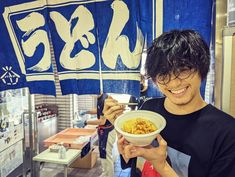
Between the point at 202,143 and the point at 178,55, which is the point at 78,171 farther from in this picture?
the point at 178,55

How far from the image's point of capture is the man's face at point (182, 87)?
1.19 meters

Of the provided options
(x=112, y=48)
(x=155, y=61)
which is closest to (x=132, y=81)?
(x=112, y=48)

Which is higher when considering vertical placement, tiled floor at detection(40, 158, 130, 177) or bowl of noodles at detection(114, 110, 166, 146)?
bowl of noodles at detection(114, 110, 166, 146)

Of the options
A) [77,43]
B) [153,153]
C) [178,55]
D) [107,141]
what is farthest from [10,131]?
[178,55]

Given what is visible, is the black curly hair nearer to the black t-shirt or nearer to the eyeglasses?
the eyeglasses

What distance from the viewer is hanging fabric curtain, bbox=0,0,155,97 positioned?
206cm

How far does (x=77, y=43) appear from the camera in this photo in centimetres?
228

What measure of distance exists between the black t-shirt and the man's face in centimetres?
12

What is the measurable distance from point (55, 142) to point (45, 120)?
58.6 inches

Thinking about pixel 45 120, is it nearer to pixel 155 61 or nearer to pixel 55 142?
pixel 55 142

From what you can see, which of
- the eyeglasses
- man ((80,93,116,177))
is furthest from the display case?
the eyeglasses

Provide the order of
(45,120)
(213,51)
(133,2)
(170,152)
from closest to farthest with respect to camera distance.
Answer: (170,152) < (213,51) < (133,2) < (45,120)

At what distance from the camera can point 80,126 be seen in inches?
232

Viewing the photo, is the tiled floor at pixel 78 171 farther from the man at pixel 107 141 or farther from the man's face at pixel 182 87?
the man's face at pixel 182 87
